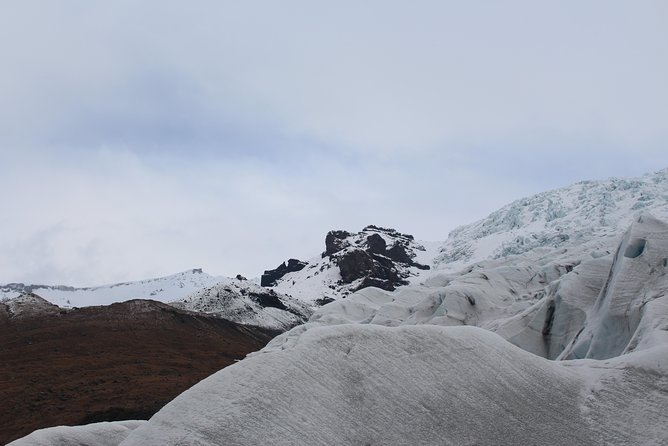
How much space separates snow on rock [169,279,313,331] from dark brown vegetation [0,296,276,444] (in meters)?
12.2

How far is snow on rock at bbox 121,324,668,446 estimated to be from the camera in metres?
10.5

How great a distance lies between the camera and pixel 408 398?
36.9ft

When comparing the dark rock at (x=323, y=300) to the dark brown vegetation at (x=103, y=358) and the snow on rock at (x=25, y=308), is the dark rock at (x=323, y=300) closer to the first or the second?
the dark brown vegetation at (x=103, y=358)

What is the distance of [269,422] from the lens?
1038 centimetres

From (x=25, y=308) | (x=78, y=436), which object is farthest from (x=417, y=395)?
(x=25, y=308)

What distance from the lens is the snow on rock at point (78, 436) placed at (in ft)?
56.1

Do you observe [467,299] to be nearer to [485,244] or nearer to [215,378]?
[215,378]

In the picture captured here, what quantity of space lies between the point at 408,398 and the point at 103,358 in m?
61.0

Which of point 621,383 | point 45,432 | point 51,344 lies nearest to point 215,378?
point 621,383

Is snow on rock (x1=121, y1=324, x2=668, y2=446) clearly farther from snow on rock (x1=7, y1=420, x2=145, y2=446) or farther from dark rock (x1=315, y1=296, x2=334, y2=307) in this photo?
dark rock (x1=315, y1=296, x2=334, y2=307)

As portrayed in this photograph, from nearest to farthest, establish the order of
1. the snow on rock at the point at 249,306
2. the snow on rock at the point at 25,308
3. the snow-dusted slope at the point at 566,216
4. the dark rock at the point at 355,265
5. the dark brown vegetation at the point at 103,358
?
the dark brown vegetation at the point at 103,358, the snow on rock at the point at 25,308, the snow on rock at the point at 249,306, the snow-dusted slope at the point at 566,216, the dark rock at the point at 355,265

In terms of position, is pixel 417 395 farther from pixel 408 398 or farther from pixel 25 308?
pixel 25 308

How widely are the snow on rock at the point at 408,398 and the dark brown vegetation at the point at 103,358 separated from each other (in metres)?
35.7

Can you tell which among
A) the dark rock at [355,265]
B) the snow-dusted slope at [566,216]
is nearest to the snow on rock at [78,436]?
the snow-dusted slope at [566,216]
